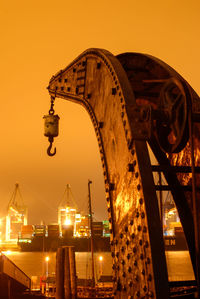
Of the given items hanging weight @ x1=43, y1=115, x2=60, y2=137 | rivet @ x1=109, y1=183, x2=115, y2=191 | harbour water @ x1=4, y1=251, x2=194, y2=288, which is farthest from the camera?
harbour water @ x1=4, y1=251, x2=194, y2=288

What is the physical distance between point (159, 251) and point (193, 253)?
147cm

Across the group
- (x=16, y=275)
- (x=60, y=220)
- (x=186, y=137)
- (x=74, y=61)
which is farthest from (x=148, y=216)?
(x=60, y=220)

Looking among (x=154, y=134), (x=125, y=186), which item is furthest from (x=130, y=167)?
(x=154, y=134)

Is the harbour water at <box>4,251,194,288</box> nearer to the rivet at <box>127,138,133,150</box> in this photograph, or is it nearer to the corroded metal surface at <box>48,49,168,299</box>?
the corroded metal surface at <box>48,49,168,299</box>

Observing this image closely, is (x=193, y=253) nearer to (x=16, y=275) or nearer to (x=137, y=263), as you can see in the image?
(x=137, y=263)

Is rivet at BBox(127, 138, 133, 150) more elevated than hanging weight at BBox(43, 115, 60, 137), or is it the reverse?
hanging weight at BBox(43, 115, 60, 137)

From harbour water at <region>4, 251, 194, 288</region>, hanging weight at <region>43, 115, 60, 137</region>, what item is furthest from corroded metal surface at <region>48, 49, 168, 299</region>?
harbour water at <region>4, 251, 194, 288</region>

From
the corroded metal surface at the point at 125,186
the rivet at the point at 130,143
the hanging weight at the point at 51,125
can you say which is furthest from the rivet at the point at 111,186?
the hanging weight at the point at 51,125

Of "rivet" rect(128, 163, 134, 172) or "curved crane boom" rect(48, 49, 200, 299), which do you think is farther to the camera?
"rivet" rect(128, 163, 134, 172)

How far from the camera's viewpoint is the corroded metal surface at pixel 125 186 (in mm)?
2248

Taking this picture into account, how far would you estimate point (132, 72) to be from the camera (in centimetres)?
423

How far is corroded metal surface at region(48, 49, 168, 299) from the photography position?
225 centimetres

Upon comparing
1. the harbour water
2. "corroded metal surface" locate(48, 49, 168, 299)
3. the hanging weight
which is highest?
the harbour water

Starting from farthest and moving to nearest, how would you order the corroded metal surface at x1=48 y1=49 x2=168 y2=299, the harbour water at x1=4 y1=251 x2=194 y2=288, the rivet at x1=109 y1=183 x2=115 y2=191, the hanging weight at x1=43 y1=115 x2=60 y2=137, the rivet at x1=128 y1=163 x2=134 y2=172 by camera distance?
the harbour water at x1=4 y1=251 x2=194 y2=288 → the hanging weight at x1=43 y1=115 x2=60 y2=137 → the rivet at x1=109 y1=183 x2=115 y2=191 → the rivet at x1=128 y1=163 x2=134 y2=172 → the corroded metal surface at x1=48 y1=49 x2=168 y2=299
